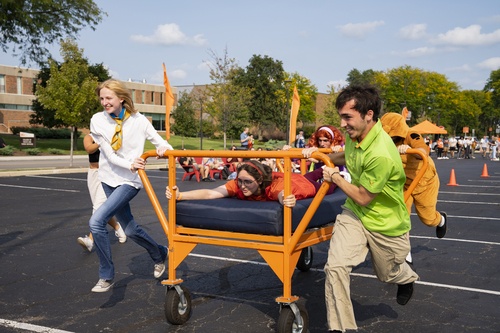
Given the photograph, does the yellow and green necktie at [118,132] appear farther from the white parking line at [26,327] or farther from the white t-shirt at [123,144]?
the white parking line at [26,327]

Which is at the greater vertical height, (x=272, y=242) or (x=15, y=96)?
(x=15, y=96)

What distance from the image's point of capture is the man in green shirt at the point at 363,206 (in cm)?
367

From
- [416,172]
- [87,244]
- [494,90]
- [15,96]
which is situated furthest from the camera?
[494,90]

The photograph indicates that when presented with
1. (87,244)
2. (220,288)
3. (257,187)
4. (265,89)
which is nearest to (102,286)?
(220,288)

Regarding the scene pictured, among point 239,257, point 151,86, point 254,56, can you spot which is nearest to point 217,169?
point 239,257

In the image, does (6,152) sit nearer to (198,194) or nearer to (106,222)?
(106,222)

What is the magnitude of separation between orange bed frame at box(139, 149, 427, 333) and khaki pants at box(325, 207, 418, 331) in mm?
277

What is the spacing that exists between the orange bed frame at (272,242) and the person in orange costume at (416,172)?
1.53 metres

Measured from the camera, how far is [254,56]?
252 ft

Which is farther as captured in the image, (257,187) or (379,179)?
(257,187)

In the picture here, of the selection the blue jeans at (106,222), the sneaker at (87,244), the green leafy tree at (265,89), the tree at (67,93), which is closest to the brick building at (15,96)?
the green leafy tree at (265,89)

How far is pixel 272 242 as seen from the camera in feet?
13.5

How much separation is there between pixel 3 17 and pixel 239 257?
1083 inches

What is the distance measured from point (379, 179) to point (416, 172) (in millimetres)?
2301
